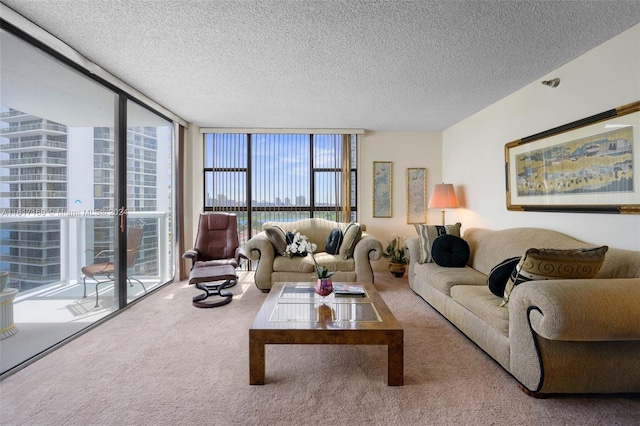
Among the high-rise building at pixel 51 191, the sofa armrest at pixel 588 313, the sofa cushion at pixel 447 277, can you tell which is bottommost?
the sofa cushion at pixel 447 277

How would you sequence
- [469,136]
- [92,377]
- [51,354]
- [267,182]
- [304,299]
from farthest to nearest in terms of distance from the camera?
[267,182], [469,136], [304,299], [51,354], [92,377]

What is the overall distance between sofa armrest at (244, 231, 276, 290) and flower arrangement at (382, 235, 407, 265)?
1.82 meters

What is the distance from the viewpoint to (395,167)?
5.03 metres

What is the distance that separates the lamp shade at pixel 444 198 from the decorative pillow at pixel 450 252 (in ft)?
3.02

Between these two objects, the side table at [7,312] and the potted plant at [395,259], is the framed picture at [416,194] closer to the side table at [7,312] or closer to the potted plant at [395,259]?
the potted plant at [395,259]

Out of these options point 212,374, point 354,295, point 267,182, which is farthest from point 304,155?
point 212,374

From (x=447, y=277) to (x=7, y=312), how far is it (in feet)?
12.1

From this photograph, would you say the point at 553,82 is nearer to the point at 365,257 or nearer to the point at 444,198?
the point at 444,198

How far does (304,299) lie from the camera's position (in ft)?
8.16

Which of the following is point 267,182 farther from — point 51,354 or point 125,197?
point 51,354

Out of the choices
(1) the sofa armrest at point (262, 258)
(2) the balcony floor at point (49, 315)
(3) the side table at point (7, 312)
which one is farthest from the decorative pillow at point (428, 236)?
(3) the side table at point (7, 312)

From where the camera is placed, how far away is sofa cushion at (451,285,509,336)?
1.96 metres

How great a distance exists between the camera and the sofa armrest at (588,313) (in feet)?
4.96

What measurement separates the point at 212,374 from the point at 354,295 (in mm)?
1264
